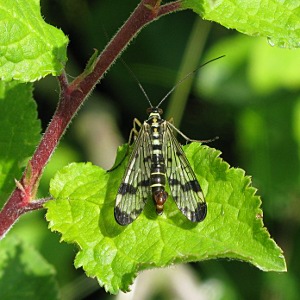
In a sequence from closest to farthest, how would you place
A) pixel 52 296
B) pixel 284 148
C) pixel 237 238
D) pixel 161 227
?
pixel 237 238, pixel 161 227, pixel 52 296, pixel 284 148

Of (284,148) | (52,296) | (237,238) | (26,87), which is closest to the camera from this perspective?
(237,238)

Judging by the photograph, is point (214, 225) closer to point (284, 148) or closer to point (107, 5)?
point (284, 148)

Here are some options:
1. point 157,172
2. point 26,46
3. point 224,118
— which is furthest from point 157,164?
point 224,118

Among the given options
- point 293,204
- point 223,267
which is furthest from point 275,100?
point 223,267

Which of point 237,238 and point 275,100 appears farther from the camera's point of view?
point 275,100

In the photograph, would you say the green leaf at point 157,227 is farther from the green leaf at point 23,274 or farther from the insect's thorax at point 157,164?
the green leaf at point 23,274

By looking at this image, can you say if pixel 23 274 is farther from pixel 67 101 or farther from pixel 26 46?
pixel 26 46

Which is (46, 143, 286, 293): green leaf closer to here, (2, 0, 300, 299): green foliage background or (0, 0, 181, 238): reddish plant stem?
(0, 0, 181, 238): reddish plant stem

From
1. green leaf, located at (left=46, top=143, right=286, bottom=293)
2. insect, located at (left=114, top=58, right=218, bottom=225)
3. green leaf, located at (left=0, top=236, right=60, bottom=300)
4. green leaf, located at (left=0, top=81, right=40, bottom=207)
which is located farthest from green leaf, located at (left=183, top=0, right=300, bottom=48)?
green leaf, located at (left=0, top=236, right=60, bottom=300)

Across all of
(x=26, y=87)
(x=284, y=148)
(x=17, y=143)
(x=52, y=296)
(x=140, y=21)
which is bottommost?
(x=284, y=148)
